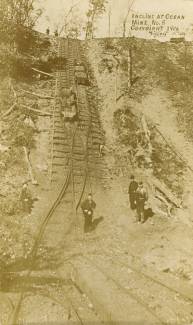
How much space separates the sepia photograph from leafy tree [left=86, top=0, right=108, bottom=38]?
29 cm

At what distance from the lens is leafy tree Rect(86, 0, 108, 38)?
115 ft

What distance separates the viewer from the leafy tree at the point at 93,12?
34969mm

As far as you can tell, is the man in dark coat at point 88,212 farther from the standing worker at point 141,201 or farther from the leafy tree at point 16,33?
the leafy tree at point 16,33

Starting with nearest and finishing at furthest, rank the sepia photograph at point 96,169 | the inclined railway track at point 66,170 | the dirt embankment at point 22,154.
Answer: the sepia photograph at point 96,169, the dirt embankment at point 22,154, the inclined railway track at point 66,170

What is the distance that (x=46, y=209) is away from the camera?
51.5 feet

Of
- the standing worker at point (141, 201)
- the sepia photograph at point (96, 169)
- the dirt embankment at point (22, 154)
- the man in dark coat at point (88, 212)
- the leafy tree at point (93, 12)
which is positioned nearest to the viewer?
the sepia photograph at point (96, 169)

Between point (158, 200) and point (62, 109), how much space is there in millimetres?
8036

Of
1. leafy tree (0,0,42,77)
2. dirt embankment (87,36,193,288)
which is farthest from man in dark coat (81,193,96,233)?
leafy tree (0,0,42,77)

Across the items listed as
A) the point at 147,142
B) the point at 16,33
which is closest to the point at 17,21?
the point at 16,33

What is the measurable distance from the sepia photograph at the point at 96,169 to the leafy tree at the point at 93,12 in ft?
0.94

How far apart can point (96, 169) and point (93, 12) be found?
21.7m

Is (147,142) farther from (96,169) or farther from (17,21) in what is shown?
(17,21)

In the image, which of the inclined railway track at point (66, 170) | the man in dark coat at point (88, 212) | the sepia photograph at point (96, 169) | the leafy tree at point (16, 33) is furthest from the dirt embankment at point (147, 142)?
the leafy tree at point (16, 33)

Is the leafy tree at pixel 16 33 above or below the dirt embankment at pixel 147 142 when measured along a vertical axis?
above
